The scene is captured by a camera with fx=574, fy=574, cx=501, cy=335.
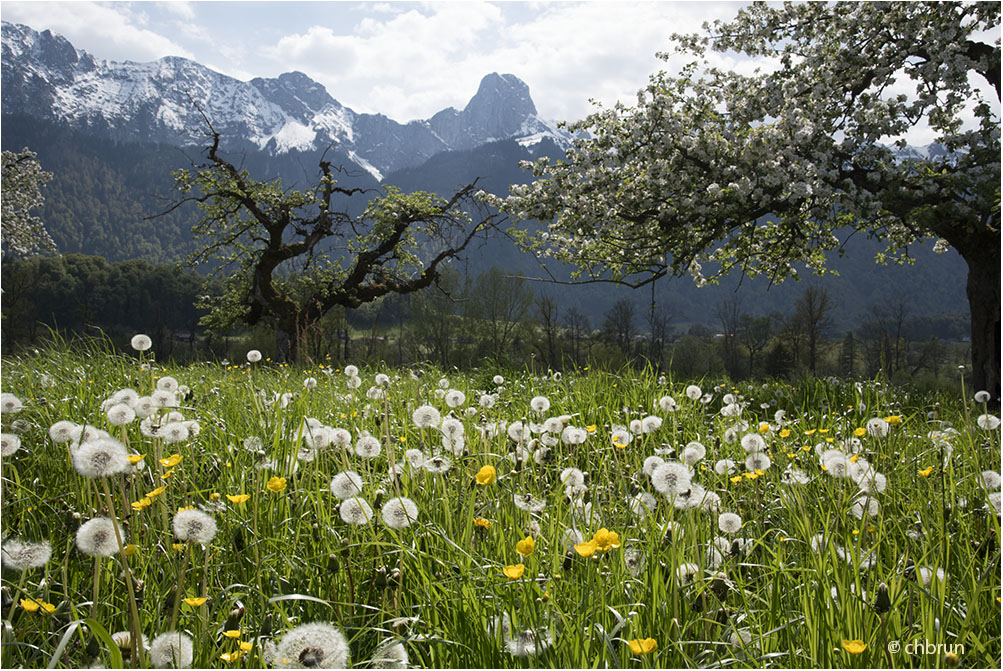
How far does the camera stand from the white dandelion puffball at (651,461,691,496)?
5.77ft

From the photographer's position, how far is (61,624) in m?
1.75

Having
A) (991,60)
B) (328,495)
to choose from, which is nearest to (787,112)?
(991,60)

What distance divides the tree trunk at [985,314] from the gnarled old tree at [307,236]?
11465mm

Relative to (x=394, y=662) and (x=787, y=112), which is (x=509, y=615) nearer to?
(x=394, y=662)

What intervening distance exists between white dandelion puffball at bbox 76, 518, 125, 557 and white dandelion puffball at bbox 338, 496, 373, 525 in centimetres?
60

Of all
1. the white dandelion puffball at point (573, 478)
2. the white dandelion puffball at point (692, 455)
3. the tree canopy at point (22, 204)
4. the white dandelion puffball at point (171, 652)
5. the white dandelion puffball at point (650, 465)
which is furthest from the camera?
the tree canopy at point (22, 204)

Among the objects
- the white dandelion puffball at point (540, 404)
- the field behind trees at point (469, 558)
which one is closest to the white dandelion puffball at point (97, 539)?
the field behind trees at point (469, 558)

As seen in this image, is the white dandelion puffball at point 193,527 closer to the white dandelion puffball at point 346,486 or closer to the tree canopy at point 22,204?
the white dandelion puffball at point 346,486

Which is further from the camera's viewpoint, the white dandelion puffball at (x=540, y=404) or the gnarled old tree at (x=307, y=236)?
the gnarled old tree at (x=307, y=236)

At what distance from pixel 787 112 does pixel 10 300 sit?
1477 inches

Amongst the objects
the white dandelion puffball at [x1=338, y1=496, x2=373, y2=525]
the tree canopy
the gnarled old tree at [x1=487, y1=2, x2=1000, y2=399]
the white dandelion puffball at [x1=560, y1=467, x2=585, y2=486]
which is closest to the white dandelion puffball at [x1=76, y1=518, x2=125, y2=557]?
the white dandelion puffball at [x1=338, y1=496, x2=373, y2=525]

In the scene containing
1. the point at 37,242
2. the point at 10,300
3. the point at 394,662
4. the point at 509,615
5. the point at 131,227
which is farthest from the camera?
the point at 131,227

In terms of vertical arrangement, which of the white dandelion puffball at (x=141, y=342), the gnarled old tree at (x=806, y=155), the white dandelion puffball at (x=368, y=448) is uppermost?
Result: the gnarled old tree at (x=806, y=155)

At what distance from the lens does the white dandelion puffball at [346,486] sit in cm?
195
